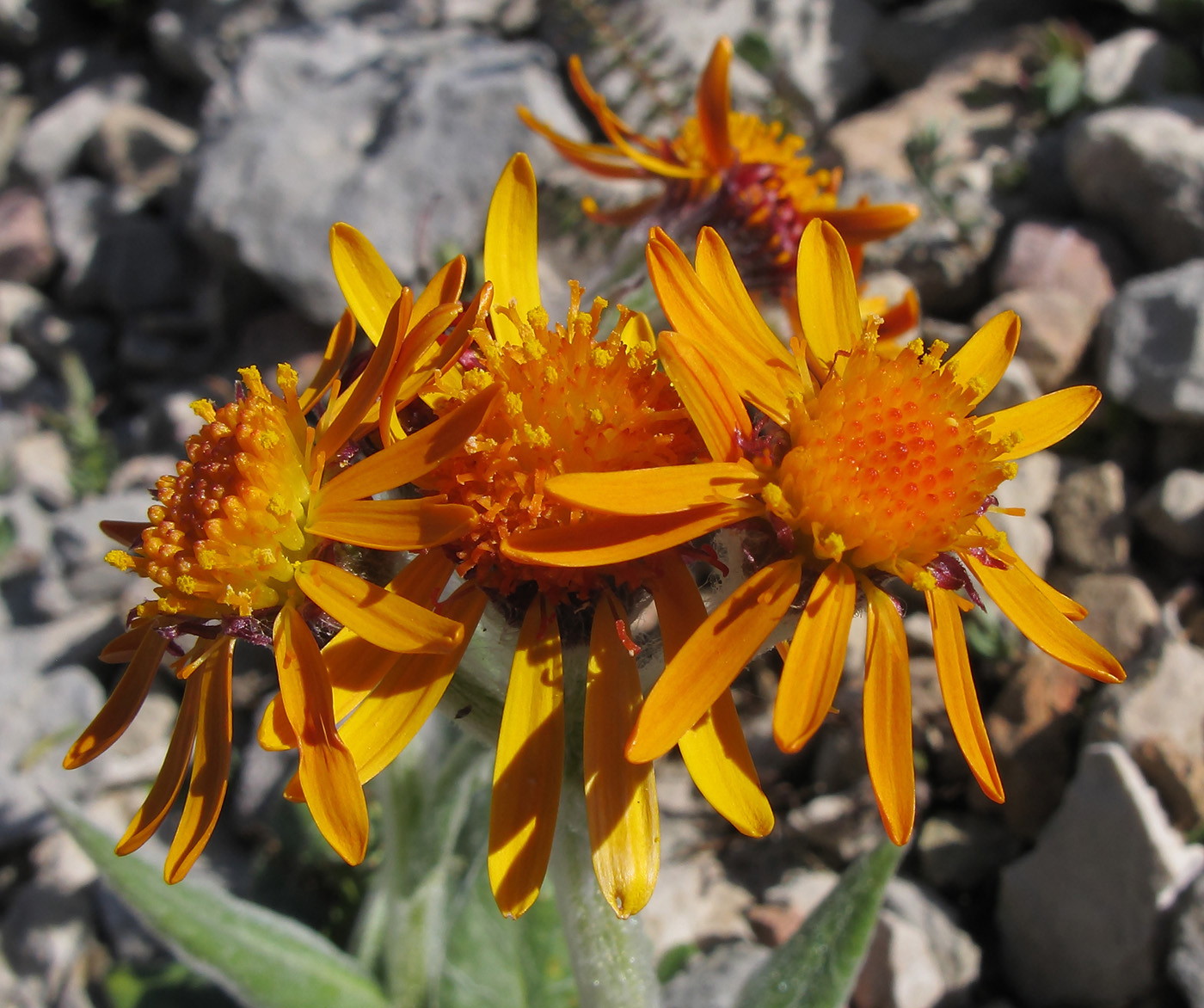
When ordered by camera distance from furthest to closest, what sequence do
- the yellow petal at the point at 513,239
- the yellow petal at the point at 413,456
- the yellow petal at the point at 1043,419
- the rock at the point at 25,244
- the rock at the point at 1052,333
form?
the rock at the point at 25,244, the rock at the point at 1052,333, the yellow petal at the point at 513,239, the yellow petal at the point at 1043,419, the yellow petal at the point at 413,456

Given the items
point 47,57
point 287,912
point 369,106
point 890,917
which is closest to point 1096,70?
point 369,106

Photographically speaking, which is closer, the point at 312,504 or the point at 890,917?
the point at 312,504

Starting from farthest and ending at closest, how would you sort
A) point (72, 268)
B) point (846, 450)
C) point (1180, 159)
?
point (72, 268) < point (1180, 159) < point (846, 450)

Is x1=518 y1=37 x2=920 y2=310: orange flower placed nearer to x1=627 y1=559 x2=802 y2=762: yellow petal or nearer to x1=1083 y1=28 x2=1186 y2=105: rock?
x1=627 y1=559 x2=802 y2=762: yellow petal

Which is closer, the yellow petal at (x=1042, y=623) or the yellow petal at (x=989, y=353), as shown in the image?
the yellow petal at (x=1042, y=623)

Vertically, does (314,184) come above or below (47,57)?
below

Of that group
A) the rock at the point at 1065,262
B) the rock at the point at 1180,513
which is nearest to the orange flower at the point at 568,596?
the rock at the point at 1180,513

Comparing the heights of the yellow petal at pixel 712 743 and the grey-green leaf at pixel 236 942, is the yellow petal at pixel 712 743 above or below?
above

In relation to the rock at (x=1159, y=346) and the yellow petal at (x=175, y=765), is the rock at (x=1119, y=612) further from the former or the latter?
the yellow petal at (x=175, y=765)

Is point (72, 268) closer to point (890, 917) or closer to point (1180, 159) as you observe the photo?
point (890, 917)
